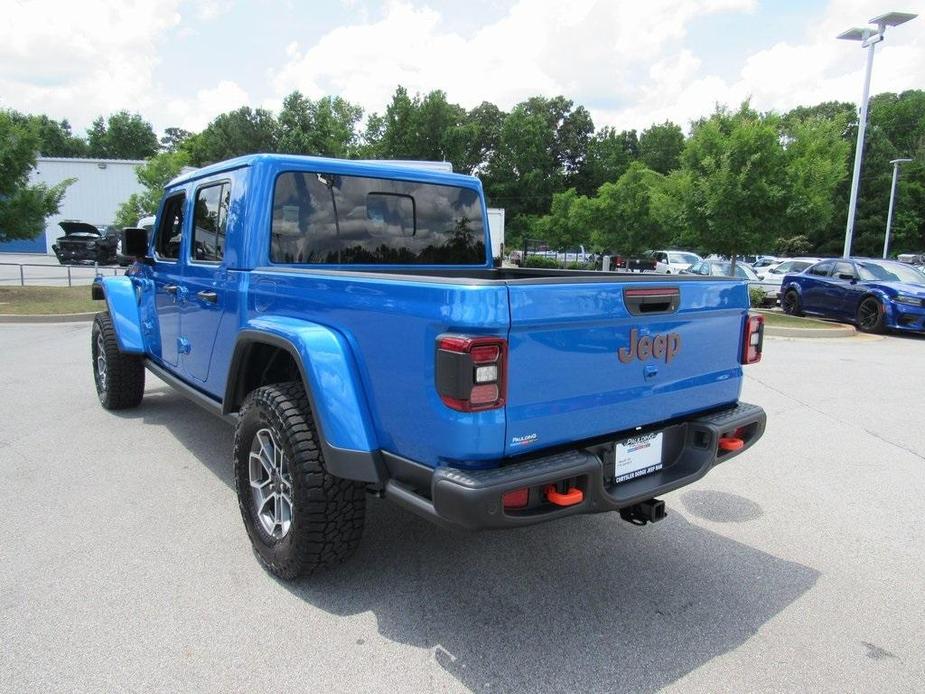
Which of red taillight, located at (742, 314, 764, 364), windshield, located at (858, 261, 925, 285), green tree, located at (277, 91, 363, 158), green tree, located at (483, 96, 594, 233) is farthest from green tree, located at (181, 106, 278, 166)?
red taillight, located at (742, 314, 764, 364)

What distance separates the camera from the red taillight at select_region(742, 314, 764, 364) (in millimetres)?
3367

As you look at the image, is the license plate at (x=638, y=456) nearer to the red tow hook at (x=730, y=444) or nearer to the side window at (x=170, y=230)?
the red tow hook at (x=730, y=444)

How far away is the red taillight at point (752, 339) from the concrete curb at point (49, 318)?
12631 millimetres

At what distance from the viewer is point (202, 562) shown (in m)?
3.30

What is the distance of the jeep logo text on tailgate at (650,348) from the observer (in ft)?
8.87

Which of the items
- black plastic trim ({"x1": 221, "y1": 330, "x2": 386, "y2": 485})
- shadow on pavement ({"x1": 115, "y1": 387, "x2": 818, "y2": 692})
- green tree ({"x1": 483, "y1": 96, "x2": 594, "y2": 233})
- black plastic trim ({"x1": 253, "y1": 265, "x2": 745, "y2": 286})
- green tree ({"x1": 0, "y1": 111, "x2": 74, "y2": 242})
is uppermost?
green tree ({"x1": 483, "y1": 96, "x2": 594, "y2": 233})

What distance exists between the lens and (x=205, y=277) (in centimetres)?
396

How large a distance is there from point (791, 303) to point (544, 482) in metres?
16.5

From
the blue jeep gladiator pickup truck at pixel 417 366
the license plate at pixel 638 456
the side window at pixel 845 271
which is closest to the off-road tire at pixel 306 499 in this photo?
the blue jeep gladiator pickup truck at pixel 417 366

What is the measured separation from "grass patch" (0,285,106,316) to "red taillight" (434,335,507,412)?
12841 millimetres

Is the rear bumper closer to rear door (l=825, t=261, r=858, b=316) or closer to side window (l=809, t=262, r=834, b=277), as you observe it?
rear door (l=825, t=261, r=858, b=316)

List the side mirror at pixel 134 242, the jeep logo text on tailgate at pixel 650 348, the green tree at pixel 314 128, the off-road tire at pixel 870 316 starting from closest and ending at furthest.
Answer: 1. the jeep logo text on tailgate at pixel 650 348
2. the side mirror at pixel 134 242
3. the off-road tire at pixel 870 316
4. the green tree at pixel 314 128

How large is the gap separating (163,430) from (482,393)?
14.2 feet

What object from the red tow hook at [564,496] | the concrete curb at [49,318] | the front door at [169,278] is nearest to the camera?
the red tow hook at [564,496]
